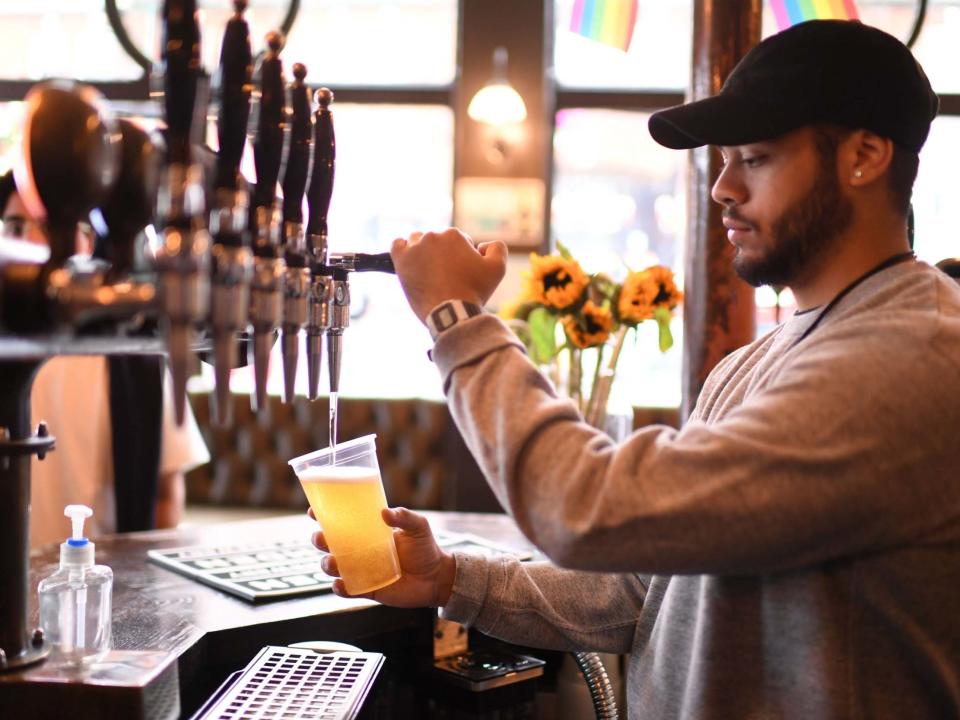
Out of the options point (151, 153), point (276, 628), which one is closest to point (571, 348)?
point (276, 628)

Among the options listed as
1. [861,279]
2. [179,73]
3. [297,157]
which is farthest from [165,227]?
[861,279]

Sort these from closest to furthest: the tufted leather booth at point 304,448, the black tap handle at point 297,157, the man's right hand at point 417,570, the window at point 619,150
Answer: the black tap handle at point 297,157
the man's right hand at point 417,570
the tufted leather booth at point 304,448
the window at point 619,150

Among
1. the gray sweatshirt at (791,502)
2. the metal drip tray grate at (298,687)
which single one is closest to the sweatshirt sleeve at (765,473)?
the gray sweatshirt at (791,502)

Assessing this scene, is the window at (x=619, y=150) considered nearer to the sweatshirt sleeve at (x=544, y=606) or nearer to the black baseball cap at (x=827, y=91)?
the sweatshirt sleeve at (x=544, y=606)

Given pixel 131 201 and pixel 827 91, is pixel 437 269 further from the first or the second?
pixel 827 91

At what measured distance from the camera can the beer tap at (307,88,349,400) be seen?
107 centimetres

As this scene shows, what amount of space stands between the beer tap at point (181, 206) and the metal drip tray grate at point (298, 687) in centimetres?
45

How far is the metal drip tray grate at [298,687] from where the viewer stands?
1.11m

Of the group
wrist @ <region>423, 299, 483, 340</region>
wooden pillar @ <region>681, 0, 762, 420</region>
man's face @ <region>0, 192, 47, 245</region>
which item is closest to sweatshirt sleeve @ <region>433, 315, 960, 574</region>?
wrist @ <region>423, 299, 483, 340</region>

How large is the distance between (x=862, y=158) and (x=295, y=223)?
2.07 feet

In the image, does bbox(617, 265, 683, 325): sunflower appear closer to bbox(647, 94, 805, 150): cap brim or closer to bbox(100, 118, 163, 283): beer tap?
bbox(647, 94, 805, 150): cap brim

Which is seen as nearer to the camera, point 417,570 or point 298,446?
point 417,570

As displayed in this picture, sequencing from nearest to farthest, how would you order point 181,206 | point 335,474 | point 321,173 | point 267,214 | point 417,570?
1. point 181,206
2. point 267,214
3. point 321,173
4. point 335,474
5. point 417,570

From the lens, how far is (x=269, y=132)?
0.93 m
